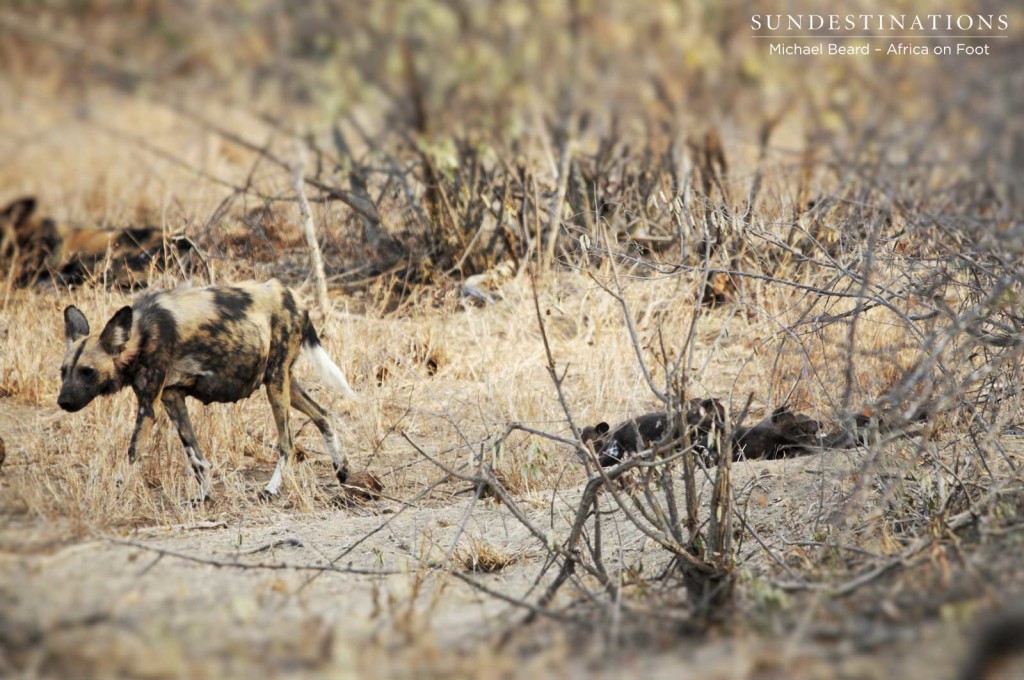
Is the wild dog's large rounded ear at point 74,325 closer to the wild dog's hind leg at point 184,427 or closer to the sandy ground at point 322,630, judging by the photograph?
the wild dog's hind leg at point 184,427

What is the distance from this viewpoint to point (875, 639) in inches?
81.4

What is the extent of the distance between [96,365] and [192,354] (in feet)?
1.14

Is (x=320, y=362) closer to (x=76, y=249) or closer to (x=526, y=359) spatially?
(x=526, y=359)

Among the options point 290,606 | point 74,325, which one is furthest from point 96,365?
point 290,606

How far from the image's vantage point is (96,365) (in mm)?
4234

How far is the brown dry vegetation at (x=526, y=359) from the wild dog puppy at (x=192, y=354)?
0.21 meters

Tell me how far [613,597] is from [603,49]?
9.66 m

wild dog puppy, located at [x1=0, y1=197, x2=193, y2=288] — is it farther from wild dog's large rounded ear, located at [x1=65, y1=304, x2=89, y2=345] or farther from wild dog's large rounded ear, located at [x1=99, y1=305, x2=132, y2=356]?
wild dog's large rounded ear, located at [x1=99, y1=305, x2=132, y2=356]

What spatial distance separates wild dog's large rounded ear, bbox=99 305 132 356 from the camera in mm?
4207

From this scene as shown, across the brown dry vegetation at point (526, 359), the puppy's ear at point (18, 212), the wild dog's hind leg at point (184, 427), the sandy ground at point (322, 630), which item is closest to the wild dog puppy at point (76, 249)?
the puppy's ear at point (18, 212)

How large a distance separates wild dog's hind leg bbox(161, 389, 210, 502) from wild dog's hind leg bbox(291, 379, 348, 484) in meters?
0.50

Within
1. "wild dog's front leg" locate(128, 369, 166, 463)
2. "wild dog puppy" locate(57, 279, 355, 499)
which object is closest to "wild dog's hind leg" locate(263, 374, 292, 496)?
"wild dog puppy" locate(57, 279, 355, 499)

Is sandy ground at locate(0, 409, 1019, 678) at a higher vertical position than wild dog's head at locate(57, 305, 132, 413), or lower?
lower

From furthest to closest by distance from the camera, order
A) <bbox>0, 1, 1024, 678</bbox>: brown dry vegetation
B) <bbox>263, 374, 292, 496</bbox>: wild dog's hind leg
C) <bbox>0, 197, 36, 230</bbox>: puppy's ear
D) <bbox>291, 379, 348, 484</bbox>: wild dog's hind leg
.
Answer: <bbox>0, 197, 36, 230</bbox>: puppy's ear
<bbox>291, 379, 348, 484</bbox>: wild dog's hind leg
<bbox>263, 374, 292, 496</bbox>: wild dog's hind leg
<bbox>0, 1, 1024, 678</bbox>: brown dry vegetation
